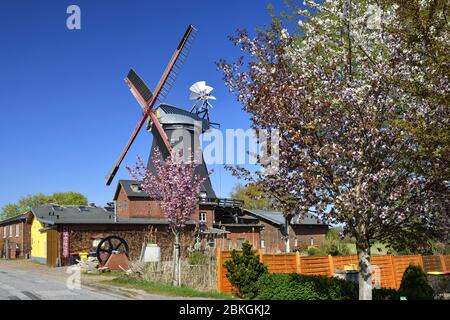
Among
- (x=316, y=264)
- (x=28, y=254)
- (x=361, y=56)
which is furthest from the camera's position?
(x=28, y=254)

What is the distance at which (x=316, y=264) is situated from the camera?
18.9 metres

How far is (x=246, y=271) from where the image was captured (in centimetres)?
1566

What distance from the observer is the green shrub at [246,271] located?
1552 cm

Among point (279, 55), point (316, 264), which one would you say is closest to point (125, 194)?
point (316, 264)

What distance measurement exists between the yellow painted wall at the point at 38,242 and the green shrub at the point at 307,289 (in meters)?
26.2

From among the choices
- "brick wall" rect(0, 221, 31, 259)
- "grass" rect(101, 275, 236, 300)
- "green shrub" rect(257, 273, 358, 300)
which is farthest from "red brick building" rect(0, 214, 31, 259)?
"green shrub" rect(257, 273, 358, 300)

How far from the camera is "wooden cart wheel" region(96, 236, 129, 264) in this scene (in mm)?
30855

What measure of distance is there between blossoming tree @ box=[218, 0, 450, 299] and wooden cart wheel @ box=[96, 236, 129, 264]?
22.7 metres

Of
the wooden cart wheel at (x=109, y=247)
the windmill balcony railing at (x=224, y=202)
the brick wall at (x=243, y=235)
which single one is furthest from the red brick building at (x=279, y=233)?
the wooden cart wheel at (x=109, y=247)

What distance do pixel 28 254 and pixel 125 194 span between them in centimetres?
1041

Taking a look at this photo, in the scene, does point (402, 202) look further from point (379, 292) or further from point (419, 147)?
point (379, 292)

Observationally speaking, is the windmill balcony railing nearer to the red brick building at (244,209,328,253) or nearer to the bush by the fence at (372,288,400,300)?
the red brick building at (244,209,328,253)

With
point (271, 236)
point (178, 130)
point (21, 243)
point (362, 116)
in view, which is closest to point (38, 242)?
point (21, 243)

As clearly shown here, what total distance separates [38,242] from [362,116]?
34.8 m
